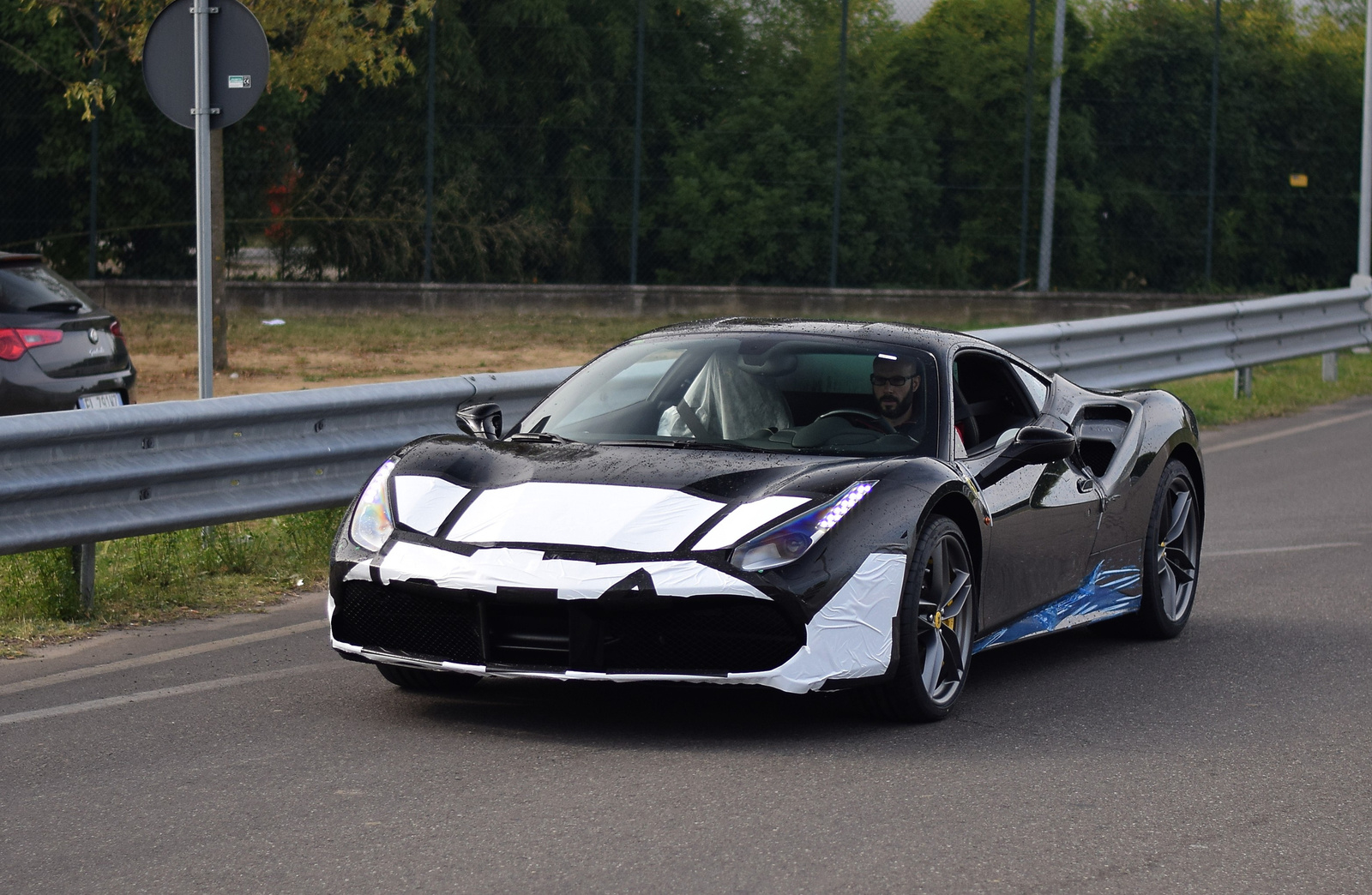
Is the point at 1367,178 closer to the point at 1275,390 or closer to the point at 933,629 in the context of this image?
the point at 1275,390

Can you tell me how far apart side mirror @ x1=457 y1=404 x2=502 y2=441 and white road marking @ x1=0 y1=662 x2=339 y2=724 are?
38.9 inches

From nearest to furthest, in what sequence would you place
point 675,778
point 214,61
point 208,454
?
1. point 675,778
2. point 208,454
3. point 214,61

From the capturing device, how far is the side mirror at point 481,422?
624 centimetres

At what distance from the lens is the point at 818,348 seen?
21.1 feet

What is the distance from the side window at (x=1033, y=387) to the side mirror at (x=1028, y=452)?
614 millimetres

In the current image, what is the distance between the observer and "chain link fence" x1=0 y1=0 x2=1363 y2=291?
23.4 meters

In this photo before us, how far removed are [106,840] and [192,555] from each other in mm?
3869

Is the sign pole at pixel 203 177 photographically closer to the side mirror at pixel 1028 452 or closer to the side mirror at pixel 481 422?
the side mirror at pixel 481 422

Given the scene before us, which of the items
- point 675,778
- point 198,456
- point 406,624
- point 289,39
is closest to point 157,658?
point 198,456

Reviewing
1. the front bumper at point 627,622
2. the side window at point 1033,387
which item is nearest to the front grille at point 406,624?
the front bumper at point 627,622

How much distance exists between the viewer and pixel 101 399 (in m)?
10.4

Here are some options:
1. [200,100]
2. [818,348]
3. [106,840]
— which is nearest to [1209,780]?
[818,348]

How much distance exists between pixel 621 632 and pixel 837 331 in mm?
1786

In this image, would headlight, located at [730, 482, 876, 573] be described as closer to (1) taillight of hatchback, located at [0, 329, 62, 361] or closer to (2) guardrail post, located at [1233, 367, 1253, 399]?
(1) taillight of hatchback, located at [0, 329, 62, 361]
